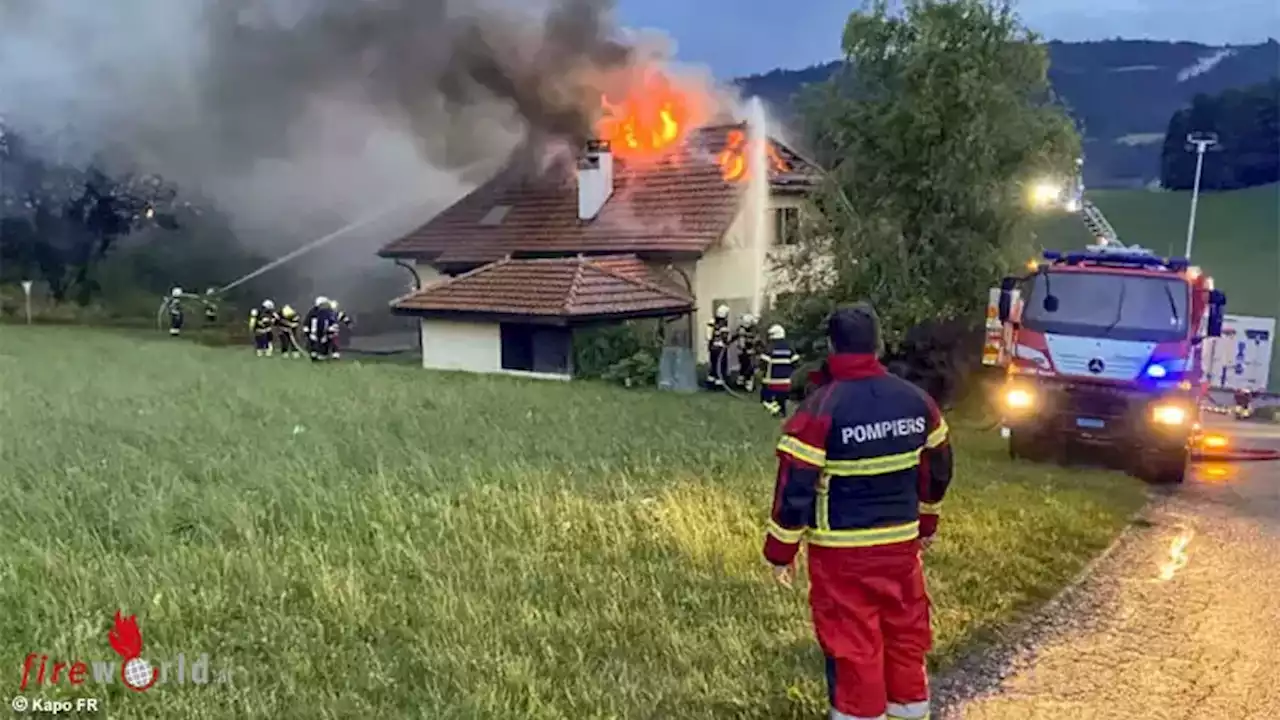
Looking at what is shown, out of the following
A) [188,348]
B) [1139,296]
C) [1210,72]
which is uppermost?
[1210,72]

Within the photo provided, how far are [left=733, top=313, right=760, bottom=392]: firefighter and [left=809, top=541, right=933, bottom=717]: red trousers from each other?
1488 cm

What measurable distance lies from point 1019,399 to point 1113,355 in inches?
39.9

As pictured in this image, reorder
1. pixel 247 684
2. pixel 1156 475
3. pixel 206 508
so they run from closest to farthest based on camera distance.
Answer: pixel 247 684 → pixel 206 508 → pixel 1156 475

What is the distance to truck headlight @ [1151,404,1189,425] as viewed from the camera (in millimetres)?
10828

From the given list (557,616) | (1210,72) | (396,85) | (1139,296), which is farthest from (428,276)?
(1210,72)

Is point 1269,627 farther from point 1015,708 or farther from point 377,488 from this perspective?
point 377,488

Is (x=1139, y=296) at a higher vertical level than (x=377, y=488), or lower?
higher

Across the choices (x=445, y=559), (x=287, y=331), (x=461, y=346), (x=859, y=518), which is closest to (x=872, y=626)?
(x=859, y=518)

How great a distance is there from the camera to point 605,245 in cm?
2338

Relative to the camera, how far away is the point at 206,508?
723 centimetres

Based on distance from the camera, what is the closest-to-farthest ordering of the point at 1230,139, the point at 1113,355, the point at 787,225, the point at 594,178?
the point at 1113,355 < the point at 787,225 < the point at 594,178 < the point at 1230,139

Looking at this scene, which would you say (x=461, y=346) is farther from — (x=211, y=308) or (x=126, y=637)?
(x=126, y=637)

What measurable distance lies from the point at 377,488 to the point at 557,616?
9.95 feet

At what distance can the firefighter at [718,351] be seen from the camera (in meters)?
19.1
